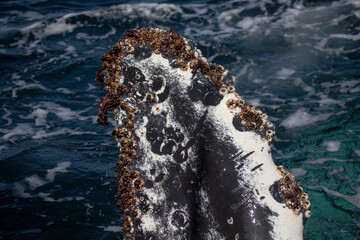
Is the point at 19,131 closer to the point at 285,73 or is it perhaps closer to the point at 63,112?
the point at 63,112

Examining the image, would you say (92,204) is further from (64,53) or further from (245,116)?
(64,53)

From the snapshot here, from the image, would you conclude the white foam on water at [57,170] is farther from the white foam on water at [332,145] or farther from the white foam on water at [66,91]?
the white foam on water at [332,145]

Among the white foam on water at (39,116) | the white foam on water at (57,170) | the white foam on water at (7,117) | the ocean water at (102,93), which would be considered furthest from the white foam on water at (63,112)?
the white foam on water at (57,170)

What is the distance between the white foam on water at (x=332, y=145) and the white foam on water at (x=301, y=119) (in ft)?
2.02

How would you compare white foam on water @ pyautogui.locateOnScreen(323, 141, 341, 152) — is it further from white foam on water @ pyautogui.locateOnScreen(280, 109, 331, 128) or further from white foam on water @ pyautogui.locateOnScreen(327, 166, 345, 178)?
white foam on water @ pyautogui.locateOnScreen(280, 109, 331, 128)

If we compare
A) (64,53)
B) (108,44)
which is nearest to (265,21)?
(108,44)

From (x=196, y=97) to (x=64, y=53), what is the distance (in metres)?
6.75

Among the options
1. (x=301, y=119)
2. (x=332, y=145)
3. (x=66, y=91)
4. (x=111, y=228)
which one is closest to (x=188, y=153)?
(x=111, y=228)

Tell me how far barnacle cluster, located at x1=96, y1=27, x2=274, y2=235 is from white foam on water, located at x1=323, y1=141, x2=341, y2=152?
2538 mm

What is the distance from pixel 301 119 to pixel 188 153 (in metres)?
3.43

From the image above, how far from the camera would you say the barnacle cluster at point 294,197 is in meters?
2.01

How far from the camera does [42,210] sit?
138 inches

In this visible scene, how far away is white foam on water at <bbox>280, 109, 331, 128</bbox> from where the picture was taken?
4977 millimetres

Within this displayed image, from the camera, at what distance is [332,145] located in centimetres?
432
